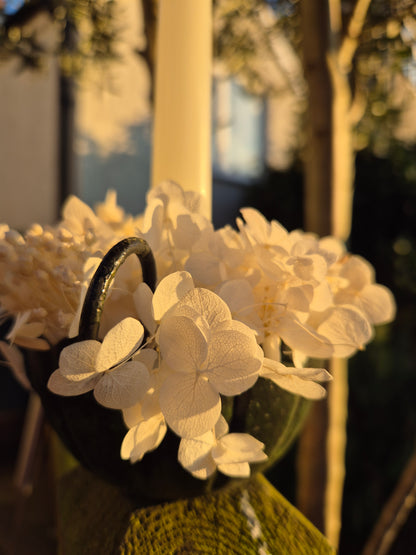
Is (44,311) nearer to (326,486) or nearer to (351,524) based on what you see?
(326,486)

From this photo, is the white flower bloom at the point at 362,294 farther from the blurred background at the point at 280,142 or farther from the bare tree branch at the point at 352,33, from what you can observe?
the bare tree branch at the point at 352,33

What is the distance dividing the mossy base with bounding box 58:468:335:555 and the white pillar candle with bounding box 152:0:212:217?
315 mm

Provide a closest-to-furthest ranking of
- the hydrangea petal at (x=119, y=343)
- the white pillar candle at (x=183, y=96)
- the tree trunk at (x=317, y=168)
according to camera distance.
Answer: the hydrangea petal at (x=119, y=343) → the white pillar candle at (x=183, y=96) → the tree trunk at (x=317, y=168)

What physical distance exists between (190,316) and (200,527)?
218 mm

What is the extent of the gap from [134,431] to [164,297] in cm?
9

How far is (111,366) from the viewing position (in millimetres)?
241

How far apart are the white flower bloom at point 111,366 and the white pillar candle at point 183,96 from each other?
0.27 m

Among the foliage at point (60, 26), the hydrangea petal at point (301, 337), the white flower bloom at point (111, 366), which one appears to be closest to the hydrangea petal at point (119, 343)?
the white flower bloom at point (111, 366)

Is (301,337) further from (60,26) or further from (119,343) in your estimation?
(60,26)

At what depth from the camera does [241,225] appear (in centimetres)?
35

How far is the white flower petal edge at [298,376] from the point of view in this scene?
0.25 metres

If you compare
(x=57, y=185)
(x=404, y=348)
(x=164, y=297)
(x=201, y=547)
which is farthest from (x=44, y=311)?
(x=57, y=185)

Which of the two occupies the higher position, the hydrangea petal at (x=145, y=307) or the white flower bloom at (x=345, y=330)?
the hydrangea petal at (x=145, y=307)

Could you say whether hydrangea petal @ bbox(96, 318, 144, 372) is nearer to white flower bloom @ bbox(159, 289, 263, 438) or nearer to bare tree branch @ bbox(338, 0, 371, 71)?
white flower bloom @ bbox(159, 289, 263, 438)
